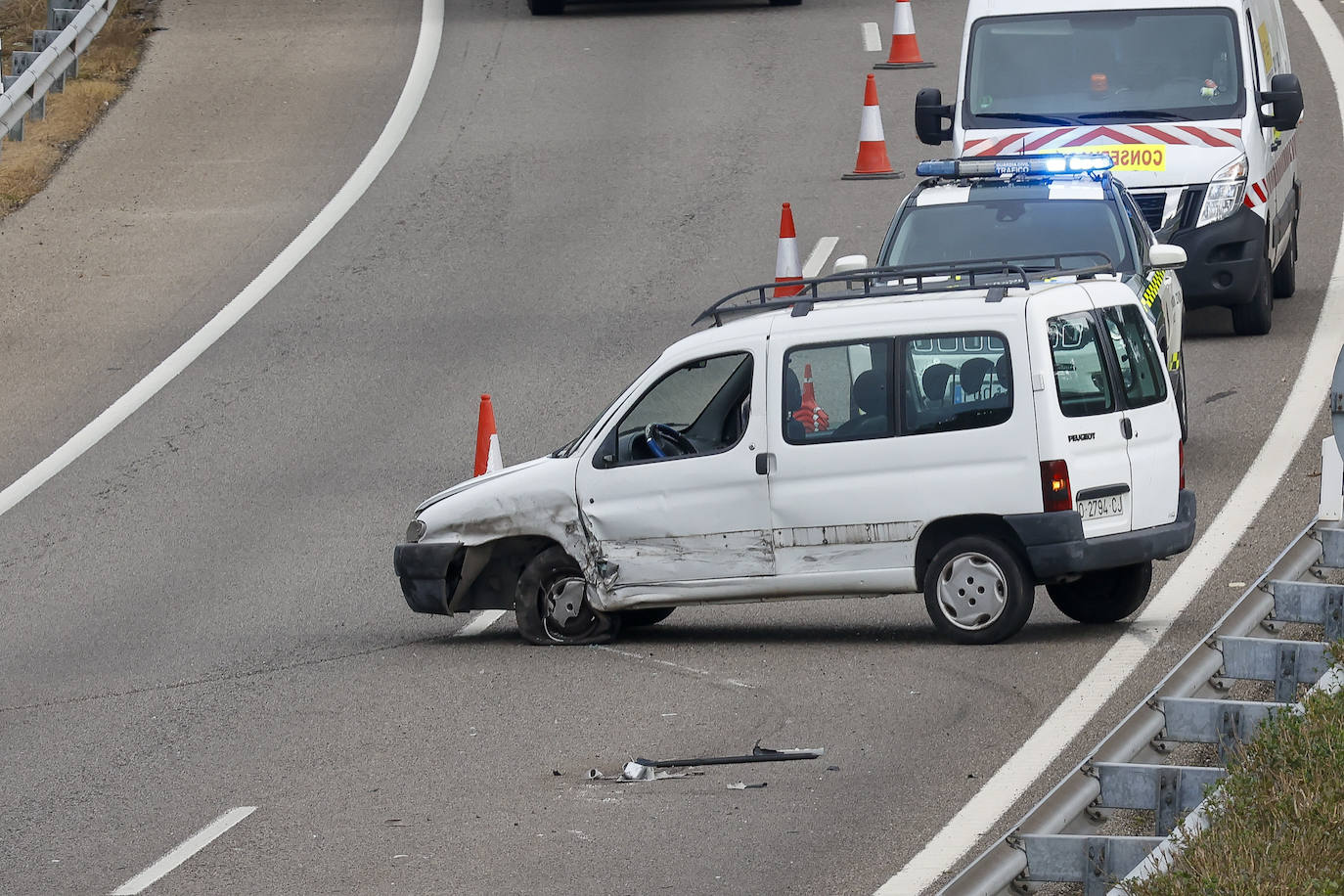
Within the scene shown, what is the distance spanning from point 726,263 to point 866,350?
885 centimetres

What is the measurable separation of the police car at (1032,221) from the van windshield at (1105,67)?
2486 mm

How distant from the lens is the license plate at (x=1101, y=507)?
10.8m

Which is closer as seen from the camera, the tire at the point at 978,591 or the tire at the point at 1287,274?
the tire at the point at 978,591

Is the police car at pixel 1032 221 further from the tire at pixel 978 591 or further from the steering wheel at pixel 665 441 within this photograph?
the tire at pixel 978 591

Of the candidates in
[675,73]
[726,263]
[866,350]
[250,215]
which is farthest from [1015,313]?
[675,73]

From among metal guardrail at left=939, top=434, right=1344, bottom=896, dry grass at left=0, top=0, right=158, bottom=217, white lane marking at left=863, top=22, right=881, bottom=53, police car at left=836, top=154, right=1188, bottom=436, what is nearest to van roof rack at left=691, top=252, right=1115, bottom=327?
metal guardrail at left=939, top=434, right=1344, bottom=896

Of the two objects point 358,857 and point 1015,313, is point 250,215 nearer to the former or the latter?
point 1015,313

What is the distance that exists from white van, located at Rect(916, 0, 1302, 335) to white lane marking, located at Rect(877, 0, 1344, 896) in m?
1.06

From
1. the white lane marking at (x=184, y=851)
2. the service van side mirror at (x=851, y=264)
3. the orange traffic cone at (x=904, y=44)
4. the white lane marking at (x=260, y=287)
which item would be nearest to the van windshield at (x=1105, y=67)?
the service van side mirror at (x=851, y=264)

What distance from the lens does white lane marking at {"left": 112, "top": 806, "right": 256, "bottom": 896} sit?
8.20 metres

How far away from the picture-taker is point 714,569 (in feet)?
37.2

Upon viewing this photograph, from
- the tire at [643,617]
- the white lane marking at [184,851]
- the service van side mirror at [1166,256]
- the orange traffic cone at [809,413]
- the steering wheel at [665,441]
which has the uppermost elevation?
the service van side mirror at [1166,256]

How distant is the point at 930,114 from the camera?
17203 mm

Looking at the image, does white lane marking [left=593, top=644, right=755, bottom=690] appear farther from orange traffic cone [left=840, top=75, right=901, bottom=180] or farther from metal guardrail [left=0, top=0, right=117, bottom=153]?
metal guardrail [left=0, top=0, right=117, bottom=153]
